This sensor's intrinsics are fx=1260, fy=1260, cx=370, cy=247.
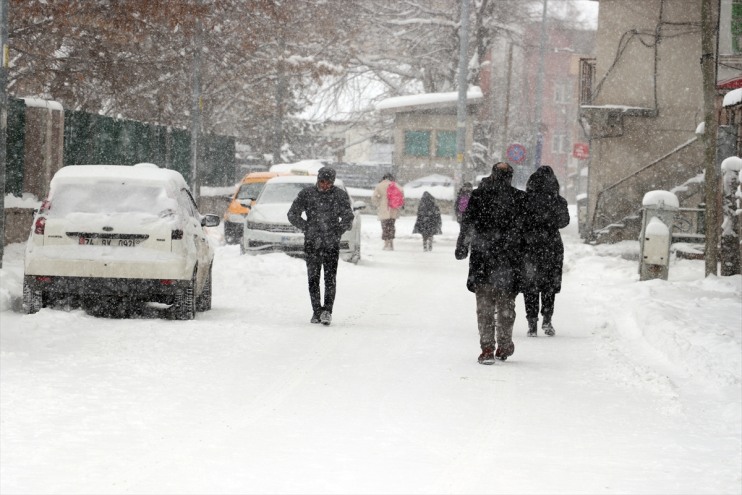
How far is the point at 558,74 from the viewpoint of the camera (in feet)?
326

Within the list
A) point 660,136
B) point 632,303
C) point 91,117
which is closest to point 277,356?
point 632,303

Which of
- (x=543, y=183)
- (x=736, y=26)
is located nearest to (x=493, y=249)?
(x=543, y=183)

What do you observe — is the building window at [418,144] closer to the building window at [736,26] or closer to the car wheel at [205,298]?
the building window at [736,26]

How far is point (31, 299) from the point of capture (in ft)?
41.6

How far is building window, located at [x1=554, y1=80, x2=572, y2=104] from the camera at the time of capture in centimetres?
9831

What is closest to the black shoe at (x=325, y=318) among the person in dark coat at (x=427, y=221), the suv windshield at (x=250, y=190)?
the suv windshield at (x=250, y=190)

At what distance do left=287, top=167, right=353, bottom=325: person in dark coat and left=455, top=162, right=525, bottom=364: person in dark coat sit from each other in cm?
274

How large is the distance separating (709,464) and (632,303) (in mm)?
8370

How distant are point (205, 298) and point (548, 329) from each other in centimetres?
398

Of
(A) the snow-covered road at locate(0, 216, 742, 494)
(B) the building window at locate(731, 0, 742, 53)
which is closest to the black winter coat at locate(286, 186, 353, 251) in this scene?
(A) the snow-covered road at locate(0, 216, 742, 494)

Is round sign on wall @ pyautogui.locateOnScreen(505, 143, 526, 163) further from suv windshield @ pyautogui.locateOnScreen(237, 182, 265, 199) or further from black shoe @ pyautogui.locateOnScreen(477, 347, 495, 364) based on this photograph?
black shoe @ pyautogui.locateOnScreen(477, 347, 495, 364)

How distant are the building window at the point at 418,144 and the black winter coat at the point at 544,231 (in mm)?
39207

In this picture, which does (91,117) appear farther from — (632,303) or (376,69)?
(376,69)

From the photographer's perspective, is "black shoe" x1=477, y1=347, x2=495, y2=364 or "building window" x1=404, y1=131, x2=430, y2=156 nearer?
"black shoe" x1=477, y1=347, x2=495, y2=364
